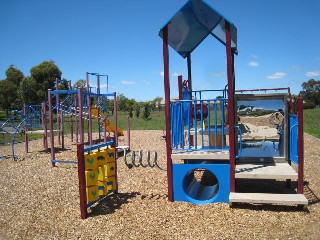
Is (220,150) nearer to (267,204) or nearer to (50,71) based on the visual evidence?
(267,204)

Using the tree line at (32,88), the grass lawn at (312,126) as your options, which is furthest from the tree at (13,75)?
the grass lawn at (312,126)

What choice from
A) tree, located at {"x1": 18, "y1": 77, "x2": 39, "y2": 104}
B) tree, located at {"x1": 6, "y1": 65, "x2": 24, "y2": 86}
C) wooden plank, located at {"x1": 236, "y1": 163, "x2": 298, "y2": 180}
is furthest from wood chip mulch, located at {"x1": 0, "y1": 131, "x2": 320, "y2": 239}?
tree, located at {"x1": 6, "y1": 65, "x2": 24, "y2": 86}

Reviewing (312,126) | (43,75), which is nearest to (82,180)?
(312,126)

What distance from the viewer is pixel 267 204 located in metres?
5.38

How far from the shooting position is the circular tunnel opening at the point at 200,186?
6.30 meters

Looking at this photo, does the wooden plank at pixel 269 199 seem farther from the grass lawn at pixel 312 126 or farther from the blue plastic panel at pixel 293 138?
the grass lawn at pixel 312 126

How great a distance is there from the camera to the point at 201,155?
5.57m

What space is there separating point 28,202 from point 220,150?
3.82 meters

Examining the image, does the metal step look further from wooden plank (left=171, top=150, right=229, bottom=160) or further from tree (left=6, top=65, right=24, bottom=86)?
tree (left=6, top=65, right=24, bottom=86)

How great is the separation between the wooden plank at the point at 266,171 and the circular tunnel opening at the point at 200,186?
37.4 inches

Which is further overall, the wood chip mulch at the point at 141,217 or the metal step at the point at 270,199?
the metal step at the point at 270,199

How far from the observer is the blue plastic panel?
5.59 m

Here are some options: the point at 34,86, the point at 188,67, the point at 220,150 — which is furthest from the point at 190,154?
the point at 34,86

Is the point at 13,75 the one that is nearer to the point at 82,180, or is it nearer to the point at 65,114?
the point at 65,114
